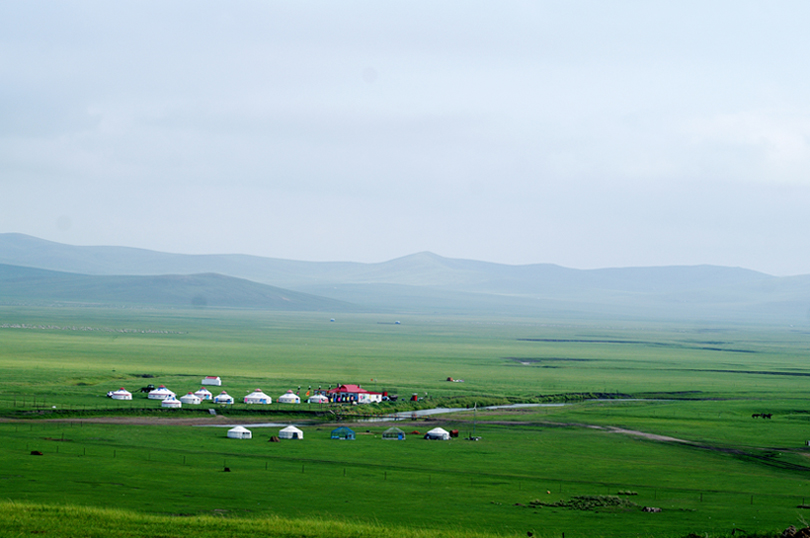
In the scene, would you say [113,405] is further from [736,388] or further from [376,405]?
[736,388]

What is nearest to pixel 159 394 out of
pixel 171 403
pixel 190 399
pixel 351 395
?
pixel 190 399

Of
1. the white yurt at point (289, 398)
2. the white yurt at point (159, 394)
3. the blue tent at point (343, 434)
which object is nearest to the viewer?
the blue tent at point (343, 434)

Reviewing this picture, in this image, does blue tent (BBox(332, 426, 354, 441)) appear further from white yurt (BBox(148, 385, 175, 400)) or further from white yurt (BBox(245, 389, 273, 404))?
white yurt (BBox(148, 385, 175, 400))

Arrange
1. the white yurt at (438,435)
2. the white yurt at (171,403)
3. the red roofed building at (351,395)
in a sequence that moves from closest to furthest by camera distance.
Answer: the white yurt at (438,435) → the white yurt at (171,403) → the red roofed building at (351,395)

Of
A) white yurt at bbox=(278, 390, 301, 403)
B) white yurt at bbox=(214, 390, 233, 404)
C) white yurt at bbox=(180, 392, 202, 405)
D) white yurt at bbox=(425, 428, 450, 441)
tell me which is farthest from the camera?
white yurt at bbox=(278, 390, 301, 403)

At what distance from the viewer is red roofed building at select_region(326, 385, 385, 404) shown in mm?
86000

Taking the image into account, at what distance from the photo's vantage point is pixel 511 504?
4216cm

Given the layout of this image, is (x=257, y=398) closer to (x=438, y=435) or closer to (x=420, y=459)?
(x=438, y=435)

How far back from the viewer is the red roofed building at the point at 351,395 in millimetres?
86000

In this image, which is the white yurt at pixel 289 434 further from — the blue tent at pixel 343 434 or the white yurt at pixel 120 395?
the white yurt at pixel 120 395

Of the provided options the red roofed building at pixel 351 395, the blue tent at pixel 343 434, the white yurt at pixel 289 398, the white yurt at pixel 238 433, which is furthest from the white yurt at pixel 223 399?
the blue tent at pixel 343 434

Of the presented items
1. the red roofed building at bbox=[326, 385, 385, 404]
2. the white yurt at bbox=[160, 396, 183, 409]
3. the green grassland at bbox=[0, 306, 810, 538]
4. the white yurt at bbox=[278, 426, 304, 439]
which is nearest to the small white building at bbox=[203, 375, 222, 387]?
the green grassland at bbox=[0, 306, 810, 538]

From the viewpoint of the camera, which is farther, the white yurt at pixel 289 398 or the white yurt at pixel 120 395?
the white yurt at pixel 289 398

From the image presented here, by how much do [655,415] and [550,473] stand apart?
3559 centimetres
